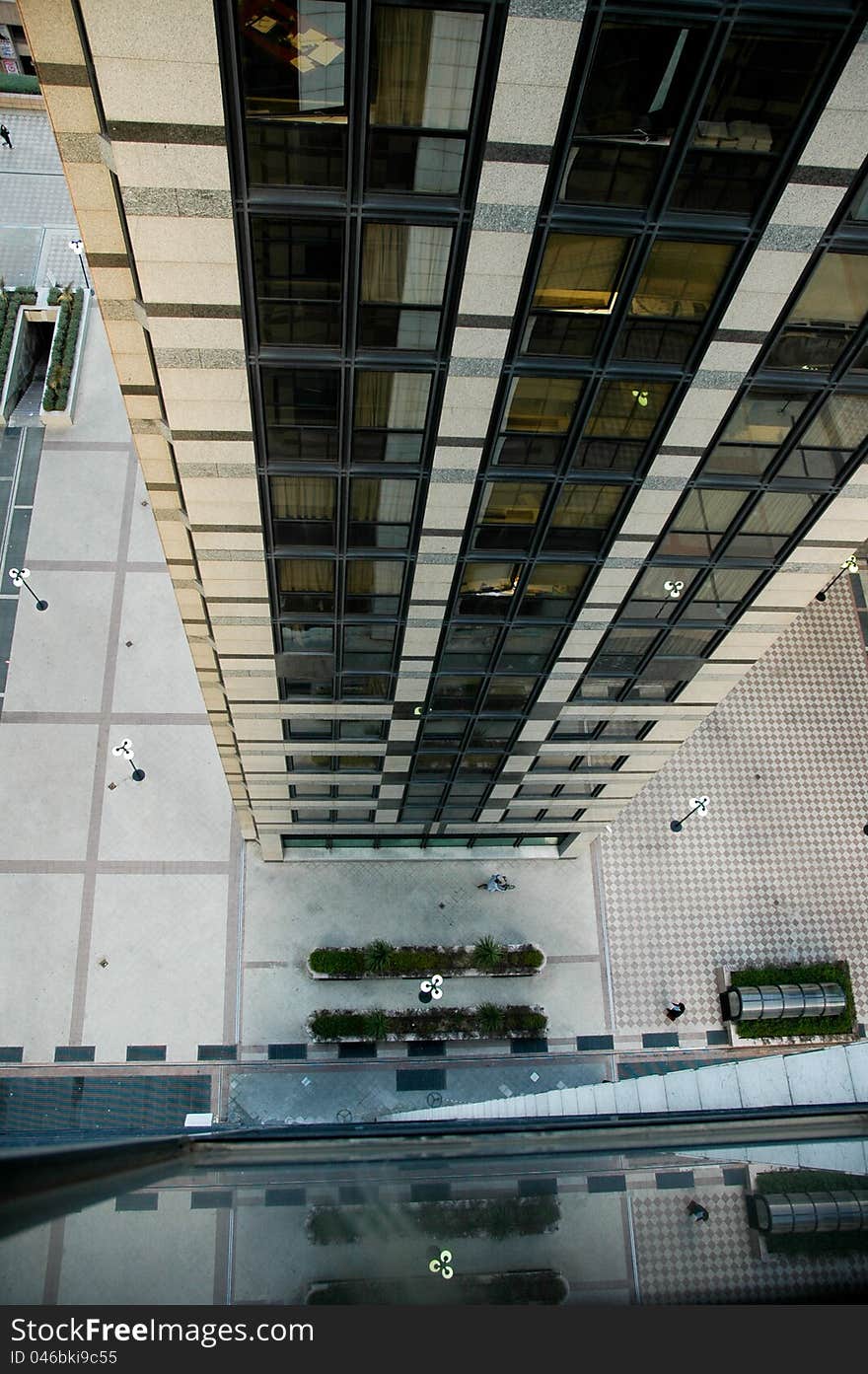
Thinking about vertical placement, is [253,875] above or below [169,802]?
below

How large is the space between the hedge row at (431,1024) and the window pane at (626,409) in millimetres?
27349

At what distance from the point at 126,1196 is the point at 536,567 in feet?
48.6

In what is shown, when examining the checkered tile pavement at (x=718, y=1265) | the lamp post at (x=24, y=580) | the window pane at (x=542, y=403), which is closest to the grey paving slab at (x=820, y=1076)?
the checkered tile pavement at (x=718, y=1265)

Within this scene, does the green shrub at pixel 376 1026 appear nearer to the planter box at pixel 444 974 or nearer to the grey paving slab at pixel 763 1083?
the planter box at pixel 444 974

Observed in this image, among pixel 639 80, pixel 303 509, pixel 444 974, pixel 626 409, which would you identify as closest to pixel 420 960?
pixel 444 974

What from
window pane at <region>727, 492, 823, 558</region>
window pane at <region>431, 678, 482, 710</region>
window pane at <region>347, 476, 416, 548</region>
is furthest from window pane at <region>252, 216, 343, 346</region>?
window pane at <region>431, 678, 482, 710</region>

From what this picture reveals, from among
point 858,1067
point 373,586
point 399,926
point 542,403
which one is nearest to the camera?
point 542,403

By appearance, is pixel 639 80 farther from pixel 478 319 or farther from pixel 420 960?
pixel 420 960

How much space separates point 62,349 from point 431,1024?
1531 inches

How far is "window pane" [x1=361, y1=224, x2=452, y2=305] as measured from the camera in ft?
47.2

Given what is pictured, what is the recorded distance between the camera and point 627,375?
55.8 feet

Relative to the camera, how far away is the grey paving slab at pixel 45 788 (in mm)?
41188

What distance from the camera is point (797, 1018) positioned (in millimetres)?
41312

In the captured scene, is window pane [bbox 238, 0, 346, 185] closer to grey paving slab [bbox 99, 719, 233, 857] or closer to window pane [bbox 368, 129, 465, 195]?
window pane [bbox 368, 129, 465, 195]
